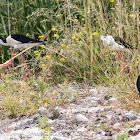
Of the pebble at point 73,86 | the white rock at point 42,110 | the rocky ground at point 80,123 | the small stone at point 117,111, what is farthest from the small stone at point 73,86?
the small stone at point 117,111

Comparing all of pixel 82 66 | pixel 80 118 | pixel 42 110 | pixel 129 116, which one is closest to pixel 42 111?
pixel 42 110

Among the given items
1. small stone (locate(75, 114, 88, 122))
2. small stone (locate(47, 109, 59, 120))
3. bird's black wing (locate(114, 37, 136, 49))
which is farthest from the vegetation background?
small stone (locate(75, 114, 88, 122))

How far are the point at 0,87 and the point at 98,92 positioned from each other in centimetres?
118

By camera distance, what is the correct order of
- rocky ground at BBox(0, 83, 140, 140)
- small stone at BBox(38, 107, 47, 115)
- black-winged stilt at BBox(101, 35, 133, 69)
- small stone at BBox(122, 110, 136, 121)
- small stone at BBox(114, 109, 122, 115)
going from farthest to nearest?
1. black-winged stilt at BBox(101, 35, 133, 69)
2. small stone at BBox(38, 107, 47, 115)
3. small stone at BBox(114, 109, 122, 115)
4. small stone at BBox(122, 110, 136, 121)
5. rocky ground at BBox(0, 83, 140, 140)

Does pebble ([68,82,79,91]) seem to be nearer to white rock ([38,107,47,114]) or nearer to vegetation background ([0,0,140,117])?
vegetation background ([0,0,140,117])

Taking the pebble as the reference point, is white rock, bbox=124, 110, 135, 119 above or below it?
above

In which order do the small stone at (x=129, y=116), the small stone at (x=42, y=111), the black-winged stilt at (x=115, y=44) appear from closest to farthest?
the small stone at (x=129, y=116), the small stone at (x=42, y=111), the black-winged stilt at (x=115, y=44)

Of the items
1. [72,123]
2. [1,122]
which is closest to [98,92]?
[72,123]

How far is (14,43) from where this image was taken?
4.59 m

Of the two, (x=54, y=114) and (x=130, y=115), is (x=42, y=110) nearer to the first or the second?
(x=54, y=114)

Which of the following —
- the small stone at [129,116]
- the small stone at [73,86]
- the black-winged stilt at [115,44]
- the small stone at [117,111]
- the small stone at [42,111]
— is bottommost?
the small stone at [73,86]

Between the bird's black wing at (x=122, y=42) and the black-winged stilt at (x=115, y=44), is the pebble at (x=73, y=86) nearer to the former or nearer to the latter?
the black-winged stilt at (x=115, y=44)

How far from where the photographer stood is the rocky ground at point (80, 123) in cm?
260

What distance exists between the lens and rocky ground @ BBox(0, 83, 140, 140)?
2600 millimetres
